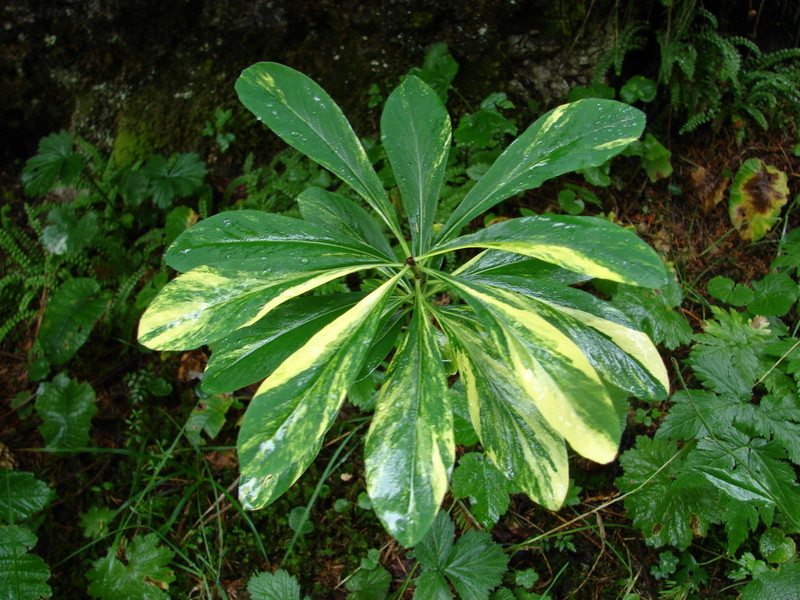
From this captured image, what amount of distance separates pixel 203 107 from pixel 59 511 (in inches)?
82.6

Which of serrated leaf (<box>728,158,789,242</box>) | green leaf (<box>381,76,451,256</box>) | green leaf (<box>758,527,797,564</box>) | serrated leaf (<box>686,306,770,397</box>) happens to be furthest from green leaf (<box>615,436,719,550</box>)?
serrated leaf (<box>728,158,789,242</box>)

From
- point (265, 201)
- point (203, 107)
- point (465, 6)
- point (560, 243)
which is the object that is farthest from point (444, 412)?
point (203, 107)

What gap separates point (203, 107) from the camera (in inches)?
108

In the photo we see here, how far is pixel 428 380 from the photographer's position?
119cm

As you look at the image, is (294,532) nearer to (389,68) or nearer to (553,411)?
(553,411)

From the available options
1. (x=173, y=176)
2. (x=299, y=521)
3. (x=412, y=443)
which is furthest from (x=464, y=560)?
(x=173, y=176)

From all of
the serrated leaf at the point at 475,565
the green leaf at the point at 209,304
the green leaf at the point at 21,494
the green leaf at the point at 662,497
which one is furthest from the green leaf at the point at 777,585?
the green leaf at the point at 21,494

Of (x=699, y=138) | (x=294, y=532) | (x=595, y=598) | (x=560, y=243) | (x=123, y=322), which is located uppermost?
(x=560, y=243)

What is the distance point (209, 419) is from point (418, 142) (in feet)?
4.83

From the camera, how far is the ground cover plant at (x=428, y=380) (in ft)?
4.20

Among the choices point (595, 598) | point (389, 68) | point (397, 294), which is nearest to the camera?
point (397, 294)

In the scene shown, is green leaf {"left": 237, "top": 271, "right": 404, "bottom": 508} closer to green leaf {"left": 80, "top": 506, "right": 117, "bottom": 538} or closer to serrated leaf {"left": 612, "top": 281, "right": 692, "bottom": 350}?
serrated leaf {"left": 612, "top": 281, "right": 692, "bottom": 350}

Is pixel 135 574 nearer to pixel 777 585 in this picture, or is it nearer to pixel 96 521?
pixel 96 521

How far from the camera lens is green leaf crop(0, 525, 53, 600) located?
183cm
